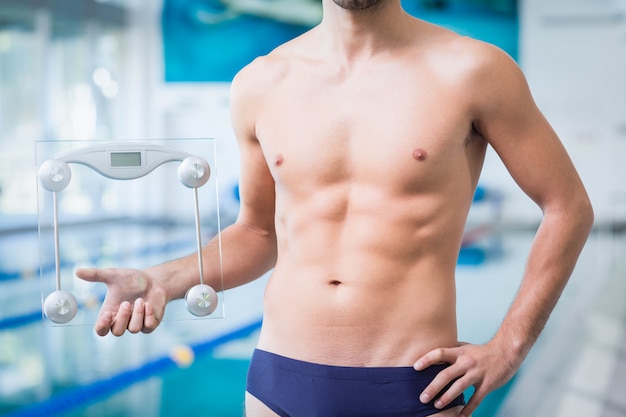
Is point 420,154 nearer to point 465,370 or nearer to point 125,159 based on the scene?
point 465,370

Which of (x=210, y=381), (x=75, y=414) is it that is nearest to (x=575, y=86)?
(x=210, y=381)

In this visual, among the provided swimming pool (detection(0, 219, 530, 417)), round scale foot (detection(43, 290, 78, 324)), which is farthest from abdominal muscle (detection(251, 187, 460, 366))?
swimming pool (detection(0, 219, 530, 417))

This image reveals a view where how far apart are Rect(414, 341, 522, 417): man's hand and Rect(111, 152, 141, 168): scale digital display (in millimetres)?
574

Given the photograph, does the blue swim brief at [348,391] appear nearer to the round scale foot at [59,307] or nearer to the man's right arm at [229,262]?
the man's right arm at [229,262]

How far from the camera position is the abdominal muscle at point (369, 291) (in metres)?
1.30

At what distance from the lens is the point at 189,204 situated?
1.37 metres

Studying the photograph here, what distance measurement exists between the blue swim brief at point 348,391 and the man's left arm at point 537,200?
26 millimetres

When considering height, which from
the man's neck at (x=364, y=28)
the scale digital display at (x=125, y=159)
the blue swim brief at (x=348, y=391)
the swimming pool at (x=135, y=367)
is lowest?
the swimming pool at (x=135, y=367)

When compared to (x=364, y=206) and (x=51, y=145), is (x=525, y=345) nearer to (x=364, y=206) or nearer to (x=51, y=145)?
(x=364, y=206)

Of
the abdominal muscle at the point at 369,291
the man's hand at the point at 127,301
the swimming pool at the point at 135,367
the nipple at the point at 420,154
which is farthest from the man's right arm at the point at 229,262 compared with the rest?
the swimming pool at the point at 135,367

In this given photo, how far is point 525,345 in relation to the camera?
1308 millimetres

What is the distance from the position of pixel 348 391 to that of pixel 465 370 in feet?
0.64

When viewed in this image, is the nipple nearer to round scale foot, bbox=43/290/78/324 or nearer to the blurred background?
the blurred background

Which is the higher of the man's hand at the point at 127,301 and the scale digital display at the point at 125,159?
the scale digital display at the point at 125,159
